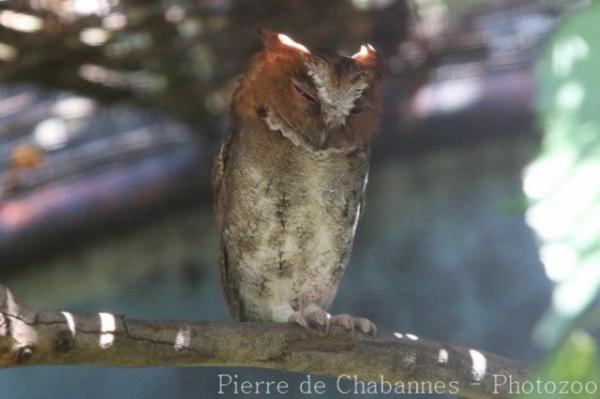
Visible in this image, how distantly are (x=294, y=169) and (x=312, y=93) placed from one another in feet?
0.53

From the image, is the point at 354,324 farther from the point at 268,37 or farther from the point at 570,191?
the point at 570,191

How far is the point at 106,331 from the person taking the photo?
113 centimetres

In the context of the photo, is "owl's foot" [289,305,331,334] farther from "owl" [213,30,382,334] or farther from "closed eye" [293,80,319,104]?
"closed eye" [293,80,319,104]

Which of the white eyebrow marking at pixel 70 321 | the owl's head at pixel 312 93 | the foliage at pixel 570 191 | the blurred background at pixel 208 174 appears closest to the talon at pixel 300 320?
the owl's head at pixel 312 93

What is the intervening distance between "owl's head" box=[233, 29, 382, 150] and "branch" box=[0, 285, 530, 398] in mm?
396

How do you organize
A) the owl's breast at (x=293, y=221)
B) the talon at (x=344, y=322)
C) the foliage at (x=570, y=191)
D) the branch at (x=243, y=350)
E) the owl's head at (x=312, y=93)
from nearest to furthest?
the foliage at (x=570, y=191)
the branch at (x=243, y=350)
the talon at (x=344, y=322)
the owl's head at (x=312, y=93)
the owl's breast at (x=293, y=221)

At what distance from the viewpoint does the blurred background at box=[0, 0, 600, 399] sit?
2.21 meters

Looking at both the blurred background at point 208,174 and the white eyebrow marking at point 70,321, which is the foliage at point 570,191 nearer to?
the white eyebrow marking at point 70,321

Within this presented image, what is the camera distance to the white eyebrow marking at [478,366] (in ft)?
4.46

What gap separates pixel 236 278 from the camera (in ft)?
6.16

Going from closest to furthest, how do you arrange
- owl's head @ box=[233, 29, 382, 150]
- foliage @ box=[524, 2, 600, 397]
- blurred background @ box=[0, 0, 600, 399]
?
1. foliage @ box=[524, 2, 600, 397]
2. owl's head @ box=[233, 29, 382, 150]
3. blurred background @ box=[0, 0, 600, 399]

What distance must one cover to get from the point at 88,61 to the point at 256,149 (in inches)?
28.3

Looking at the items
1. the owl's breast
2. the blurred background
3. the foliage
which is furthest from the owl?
the foliage

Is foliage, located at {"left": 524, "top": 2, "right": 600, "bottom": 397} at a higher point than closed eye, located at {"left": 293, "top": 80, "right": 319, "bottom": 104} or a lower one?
lower
